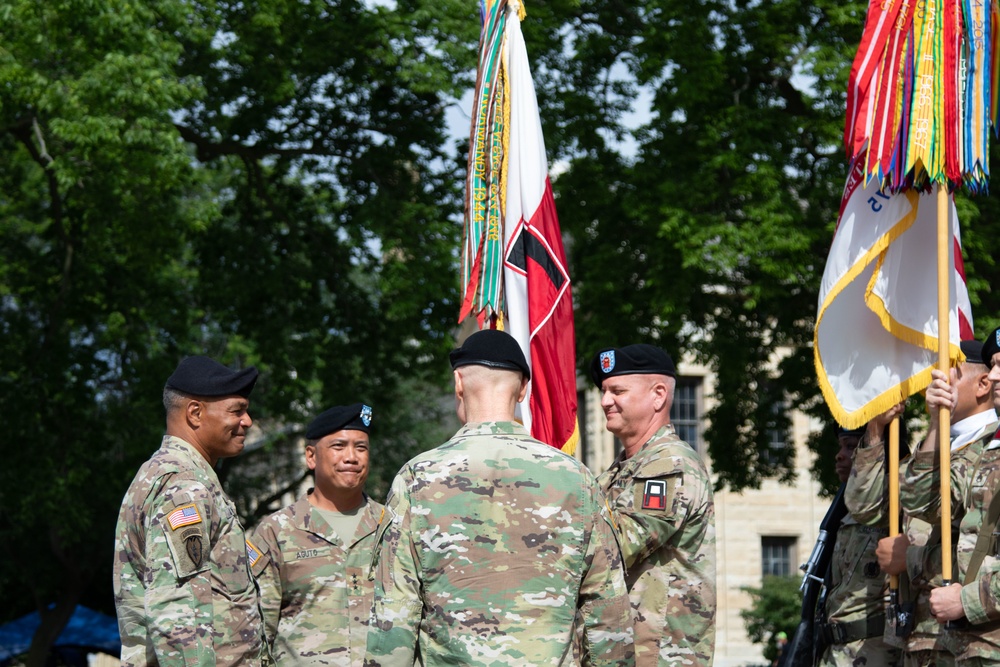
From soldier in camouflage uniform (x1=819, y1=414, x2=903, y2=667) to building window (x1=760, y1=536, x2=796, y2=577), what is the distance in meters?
31.8

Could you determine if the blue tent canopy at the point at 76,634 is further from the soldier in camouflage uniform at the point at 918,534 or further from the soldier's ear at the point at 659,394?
the soldier in camouflage uniform at the point at 918,534

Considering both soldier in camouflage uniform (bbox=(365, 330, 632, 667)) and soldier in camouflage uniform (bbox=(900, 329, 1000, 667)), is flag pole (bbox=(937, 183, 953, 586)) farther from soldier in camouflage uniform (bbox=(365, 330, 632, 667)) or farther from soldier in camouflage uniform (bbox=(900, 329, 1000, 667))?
soldier in camouflage uniform (bbox=(365, 330, 632, 667))

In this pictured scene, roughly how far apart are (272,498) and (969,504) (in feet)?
60.4

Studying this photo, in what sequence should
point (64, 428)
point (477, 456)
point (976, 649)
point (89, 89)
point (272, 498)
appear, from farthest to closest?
point (272, 498) < point (64, 428) < point (89, 89) < point (976, 649) < point (477, 456)

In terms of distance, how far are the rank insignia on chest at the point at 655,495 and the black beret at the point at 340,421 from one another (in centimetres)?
236

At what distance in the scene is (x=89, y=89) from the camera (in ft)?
46.9

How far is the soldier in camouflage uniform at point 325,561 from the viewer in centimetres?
670

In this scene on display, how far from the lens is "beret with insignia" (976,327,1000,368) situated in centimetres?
546

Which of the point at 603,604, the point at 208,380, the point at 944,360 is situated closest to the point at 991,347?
the point at 944,360

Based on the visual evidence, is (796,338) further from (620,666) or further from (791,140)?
(620,666)

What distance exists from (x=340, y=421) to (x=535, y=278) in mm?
1365

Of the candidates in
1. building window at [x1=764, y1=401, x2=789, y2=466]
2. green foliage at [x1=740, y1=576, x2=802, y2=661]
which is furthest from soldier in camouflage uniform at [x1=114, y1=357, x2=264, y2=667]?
green foliage at [x1=740, y1=576, x2=802, y2=661]

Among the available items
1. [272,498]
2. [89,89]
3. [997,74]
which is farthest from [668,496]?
[272,498]

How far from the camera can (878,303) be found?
6.14 m
